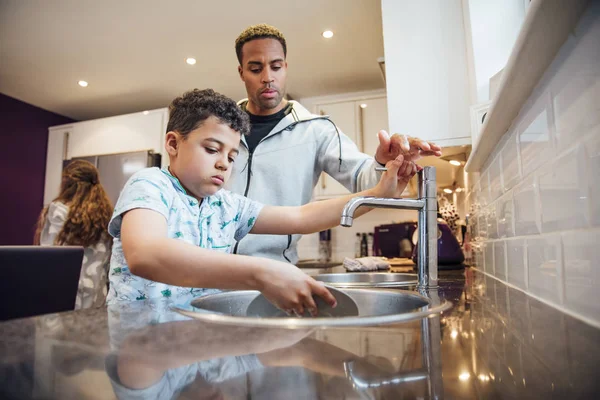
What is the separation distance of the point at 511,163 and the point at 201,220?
66 cm

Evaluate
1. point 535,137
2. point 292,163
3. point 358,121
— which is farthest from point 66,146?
point 535,137

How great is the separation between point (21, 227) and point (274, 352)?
4.44 metres

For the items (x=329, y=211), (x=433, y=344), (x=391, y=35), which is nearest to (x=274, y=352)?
(x=433, y=344)

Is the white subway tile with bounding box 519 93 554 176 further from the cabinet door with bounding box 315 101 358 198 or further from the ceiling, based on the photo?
the cabinet door with bounding box 315 101 358 198

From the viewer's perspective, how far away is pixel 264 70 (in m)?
→ 1.38

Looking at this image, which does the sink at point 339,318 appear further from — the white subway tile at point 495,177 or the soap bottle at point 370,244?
the soap bottle at point 370,244

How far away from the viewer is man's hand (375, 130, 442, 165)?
85cm

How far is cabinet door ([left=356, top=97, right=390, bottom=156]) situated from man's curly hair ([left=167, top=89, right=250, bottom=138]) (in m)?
2.53

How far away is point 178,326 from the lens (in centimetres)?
41

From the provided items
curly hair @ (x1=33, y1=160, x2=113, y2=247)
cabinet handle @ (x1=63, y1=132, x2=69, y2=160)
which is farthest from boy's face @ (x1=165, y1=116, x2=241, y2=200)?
cabinet handle @ (x1=63, y1=132, x2=69, y2=160)

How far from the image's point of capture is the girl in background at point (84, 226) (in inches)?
90.9

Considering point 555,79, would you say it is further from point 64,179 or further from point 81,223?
point 64,179

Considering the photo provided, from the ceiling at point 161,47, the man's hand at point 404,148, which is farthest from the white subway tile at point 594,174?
the ceiling at point 161,47

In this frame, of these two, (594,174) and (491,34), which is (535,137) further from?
(491,34)
